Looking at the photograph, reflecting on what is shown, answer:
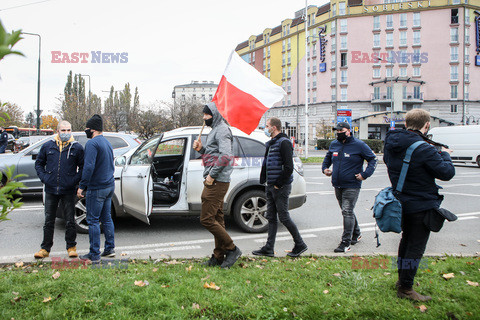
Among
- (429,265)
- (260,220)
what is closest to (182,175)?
(260,220)

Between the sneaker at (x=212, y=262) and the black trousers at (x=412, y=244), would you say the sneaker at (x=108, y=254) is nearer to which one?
the sneaker at (x=212, y=262)

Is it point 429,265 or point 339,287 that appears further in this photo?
point 429,265

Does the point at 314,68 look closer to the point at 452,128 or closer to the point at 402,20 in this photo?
the point at 402,20

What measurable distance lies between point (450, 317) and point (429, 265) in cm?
144

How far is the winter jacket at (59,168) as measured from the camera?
16.8 feet

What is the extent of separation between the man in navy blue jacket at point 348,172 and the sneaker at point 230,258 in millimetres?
1686

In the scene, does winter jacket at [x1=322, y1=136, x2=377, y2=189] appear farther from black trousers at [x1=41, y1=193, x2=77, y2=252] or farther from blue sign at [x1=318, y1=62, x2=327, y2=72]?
blue sign at [x1=318, y1=62, x2=327, y2=72]

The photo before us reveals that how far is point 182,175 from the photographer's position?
6.48 metres

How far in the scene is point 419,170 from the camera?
3.51 meters

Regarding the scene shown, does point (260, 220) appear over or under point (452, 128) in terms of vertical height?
under

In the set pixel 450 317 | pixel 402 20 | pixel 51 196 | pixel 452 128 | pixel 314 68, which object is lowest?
pixel 450 317

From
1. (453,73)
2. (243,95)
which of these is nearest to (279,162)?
(243,95)

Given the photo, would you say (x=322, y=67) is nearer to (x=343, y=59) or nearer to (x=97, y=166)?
(x=343, y=59)

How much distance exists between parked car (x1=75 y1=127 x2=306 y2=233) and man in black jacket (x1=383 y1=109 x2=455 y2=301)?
3.23 metres
